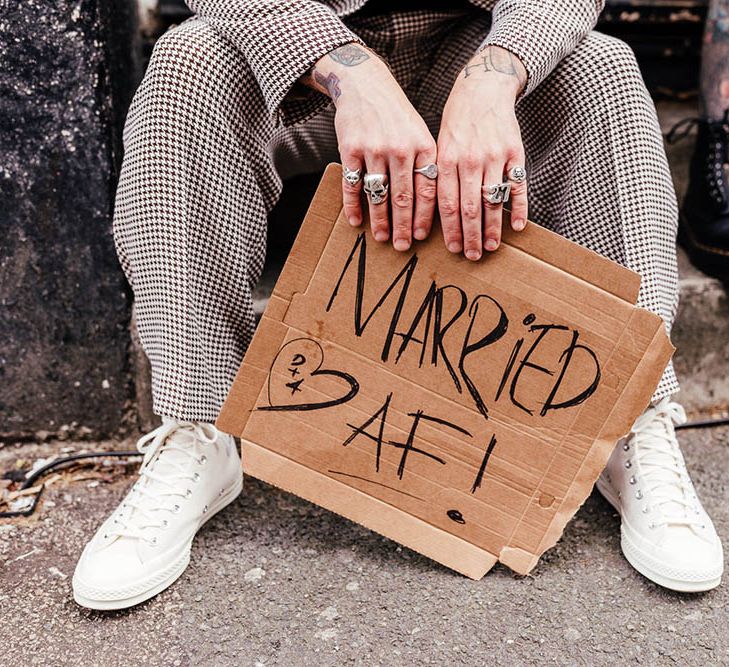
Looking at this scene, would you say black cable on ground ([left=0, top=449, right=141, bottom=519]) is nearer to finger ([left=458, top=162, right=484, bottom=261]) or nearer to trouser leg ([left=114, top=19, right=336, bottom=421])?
trouser leg ([left=114, top=19, right=336, bottom=421])

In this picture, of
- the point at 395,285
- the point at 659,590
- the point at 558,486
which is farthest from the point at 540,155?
the point at 659,590

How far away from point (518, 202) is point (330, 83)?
281 mm

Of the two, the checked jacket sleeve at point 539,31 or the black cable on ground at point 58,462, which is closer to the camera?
the checked jacket sleeve at point 539,31

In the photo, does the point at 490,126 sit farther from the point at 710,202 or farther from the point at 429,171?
the point at 710,202

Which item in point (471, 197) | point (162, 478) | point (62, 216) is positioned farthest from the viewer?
point (62, 216)

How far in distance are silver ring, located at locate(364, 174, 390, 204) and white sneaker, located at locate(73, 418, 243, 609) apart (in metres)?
0.44

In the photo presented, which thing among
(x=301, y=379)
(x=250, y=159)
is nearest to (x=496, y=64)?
(x=250, y=159)

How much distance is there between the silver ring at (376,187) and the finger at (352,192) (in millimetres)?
14

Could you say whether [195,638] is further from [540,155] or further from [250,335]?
[540,155]

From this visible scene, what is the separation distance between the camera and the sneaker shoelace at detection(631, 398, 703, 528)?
102 centimetres

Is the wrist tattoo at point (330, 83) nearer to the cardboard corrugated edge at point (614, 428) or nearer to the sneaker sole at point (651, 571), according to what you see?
the cardboard corrugated edge at point (614, 428)

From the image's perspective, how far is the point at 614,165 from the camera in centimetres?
102

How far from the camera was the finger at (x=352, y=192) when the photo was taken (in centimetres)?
88

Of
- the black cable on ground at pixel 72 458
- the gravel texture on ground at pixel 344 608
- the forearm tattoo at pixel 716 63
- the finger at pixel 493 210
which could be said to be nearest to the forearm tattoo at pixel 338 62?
the finger at pixel 493 210
